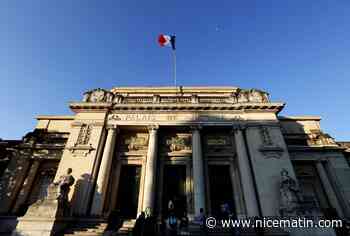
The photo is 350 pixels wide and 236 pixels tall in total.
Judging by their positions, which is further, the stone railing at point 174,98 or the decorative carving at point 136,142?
the stone railing at point 174,98

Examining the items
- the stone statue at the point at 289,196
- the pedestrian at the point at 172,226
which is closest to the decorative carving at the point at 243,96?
the stone statue at the point at 289,196

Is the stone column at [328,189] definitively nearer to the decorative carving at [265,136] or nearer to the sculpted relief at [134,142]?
the decorative carving at [265,136]

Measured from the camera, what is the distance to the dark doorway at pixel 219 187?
1530 centimetres

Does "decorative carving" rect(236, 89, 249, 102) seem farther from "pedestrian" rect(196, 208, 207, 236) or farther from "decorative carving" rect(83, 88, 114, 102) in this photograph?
"decorative carving" rect(83, 88, 114, 102)

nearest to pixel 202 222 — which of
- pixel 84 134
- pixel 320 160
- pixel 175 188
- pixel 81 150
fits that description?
pixel 175 188

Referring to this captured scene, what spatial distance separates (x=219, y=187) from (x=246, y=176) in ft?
8.09

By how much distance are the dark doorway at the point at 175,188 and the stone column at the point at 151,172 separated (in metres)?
1.77

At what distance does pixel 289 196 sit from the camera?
12875 millimetres

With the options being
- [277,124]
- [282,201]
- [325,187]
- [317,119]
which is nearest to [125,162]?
[282,201]

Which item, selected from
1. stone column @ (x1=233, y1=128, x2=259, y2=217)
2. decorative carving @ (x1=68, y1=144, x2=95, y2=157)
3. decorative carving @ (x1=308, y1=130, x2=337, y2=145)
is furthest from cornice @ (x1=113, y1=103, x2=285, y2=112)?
decorative carving @ (x1=308, y1=130, x2=337, y2=145)

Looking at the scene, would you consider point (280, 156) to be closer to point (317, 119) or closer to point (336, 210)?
point (336, 210)

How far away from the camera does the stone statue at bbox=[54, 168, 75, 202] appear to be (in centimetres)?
1252

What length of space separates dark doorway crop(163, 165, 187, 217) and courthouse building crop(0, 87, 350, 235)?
0.07 m

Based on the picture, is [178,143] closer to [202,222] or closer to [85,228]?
[202,222]
